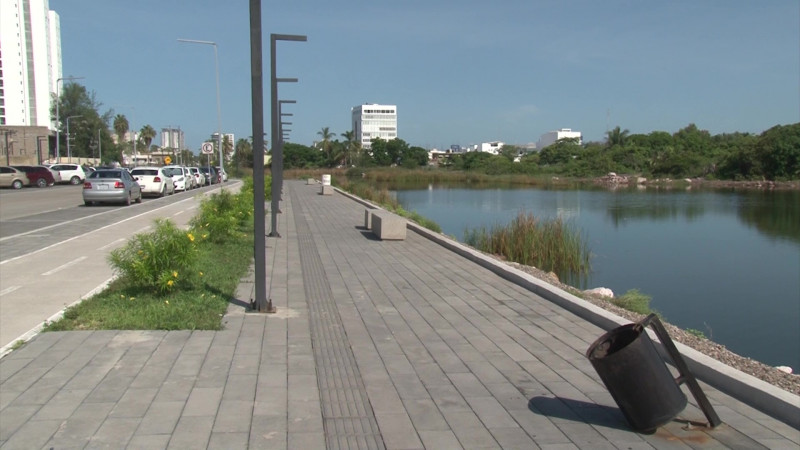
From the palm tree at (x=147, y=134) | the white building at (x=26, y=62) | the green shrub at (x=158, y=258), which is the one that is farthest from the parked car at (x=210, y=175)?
the palm tree at (x=147, y=134)

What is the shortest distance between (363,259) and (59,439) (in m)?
8.79

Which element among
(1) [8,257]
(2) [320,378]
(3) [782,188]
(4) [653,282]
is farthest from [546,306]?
(3) [782,188]

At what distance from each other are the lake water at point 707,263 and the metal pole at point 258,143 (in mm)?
7414

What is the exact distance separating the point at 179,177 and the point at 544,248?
103ft

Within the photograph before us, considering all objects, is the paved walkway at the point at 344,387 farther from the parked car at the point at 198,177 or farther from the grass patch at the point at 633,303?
the parked car at the point at 198,177

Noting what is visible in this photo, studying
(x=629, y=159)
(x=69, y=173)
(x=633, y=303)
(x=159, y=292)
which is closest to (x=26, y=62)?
(x=69, y=173)

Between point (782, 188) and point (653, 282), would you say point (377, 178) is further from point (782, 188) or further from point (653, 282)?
point (653, 282)

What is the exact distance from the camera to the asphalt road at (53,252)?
8.73 m

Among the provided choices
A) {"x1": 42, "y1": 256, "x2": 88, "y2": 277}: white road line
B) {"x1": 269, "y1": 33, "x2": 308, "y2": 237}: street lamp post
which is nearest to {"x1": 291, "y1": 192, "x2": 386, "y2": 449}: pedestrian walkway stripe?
{"x1": 42, "y1": 256, "x2": 88, "y2": 277}: white road line

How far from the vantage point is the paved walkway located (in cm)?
462

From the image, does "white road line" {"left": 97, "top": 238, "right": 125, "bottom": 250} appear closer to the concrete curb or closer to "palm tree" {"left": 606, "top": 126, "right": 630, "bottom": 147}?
the concrete curb

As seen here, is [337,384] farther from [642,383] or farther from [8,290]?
[8,290]

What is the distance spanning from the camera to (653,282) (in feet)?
54.0

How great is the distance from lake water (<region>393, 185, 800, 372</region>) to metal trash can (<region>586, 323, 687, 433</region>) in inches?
258
